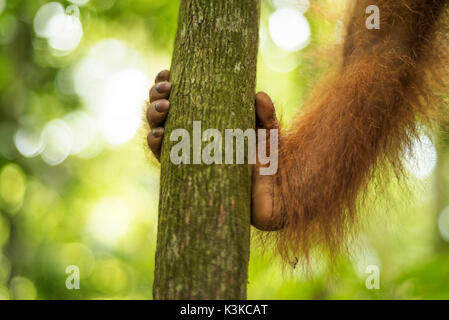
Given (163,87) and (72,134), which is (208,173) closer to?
(163,87)

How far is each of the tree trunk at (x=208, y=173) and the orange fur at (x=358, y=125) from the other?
1.88 feet

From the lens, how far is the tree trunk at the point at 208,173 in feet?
4.24

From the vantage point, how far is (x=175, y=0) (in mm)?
5859

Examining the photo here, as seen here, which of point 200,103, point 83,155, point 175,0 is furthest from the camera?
point 83,155

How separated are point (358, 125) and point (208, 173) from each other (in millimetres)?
965

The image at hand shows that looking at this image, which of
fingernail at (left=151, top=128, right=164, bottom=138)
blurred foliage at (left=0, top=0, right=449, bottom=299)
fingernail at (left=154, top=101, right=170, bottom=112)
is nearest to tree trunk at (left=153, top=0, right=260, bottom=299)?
fingernail at (left=154, top=101, right=170, bottom=112)

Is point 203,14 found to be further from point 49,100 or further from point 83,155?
point 83,155

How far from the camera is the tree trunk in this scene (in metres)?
1.29

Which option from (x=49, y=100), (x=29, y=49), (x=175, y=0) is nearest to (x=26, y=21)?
(x=29, y=49)

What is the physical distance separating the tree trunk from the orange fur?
0.57m

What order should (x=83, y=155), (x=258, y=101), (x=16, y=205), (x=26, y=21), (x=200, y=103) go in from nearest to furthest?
(x=200, y=103)
(x=258, y=101)
(x=26, y=21)
(x=16, y=205)
(x=83, y=155)

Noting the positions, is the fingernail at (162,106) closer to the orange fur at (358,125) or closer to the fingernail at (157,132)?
the fingernail at (157,132)

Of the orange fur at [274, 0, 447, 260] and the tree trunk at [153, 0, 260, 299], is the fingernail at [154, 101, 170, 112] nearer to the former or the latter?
the tree trunk at [153, 0, 260, 299]
